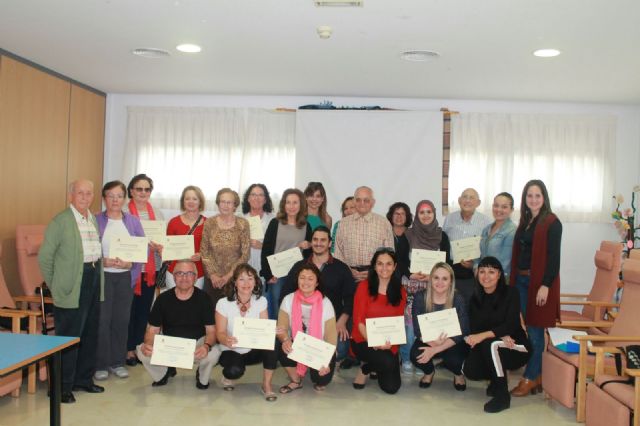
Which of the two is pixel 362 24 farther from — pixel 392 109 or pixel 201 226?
pixel 392 109

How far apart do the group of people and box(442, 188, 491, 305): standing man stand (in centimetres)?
2

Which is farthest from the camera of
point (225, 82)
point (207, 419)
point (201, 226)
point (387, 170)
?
point (387, 170)

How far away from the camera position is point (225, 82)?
661 cm

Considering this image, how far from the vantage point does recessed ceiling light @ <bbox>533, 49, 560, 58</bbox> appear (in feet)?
16.3

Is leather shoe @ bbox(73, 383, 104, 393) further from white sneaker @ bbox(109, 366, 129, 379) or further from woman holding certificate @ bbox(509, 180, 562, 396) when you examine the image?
woman holding certificate @ bbox(509, 180, 562, 396)

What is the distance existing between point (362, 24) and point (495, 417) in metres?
3.06

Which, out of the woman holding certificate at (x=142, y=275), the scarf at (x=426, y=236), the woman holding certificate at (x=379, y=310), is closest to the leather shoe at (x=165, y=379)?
the woman holding certificate at (x=142, y=275)

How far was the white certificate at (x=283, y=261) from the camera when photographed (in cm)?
479

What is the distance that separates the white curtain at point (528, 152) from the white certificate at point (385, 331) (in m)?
3.26

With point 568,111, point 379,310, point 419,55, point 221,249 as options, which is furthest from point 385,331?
point 568,111

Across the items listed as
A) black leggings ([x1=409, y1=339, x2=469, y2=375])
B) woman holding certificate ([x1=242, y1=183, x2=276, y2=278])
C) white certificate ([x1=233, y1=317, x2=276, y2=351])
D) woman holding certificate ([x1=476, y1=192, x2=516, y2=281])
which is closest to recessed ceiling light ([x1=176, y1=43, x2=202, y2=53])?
woman holding certificate ([x1=242, y1=183, x2=276, y2=278])

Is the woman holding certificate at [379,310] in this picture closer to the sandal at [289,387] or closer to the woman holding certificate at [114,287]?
the sandal at [289,387]

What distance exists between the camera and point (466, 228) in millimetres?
5309

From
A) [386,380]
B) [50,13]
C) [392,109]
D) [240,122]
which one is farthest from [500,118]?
[50,13]
